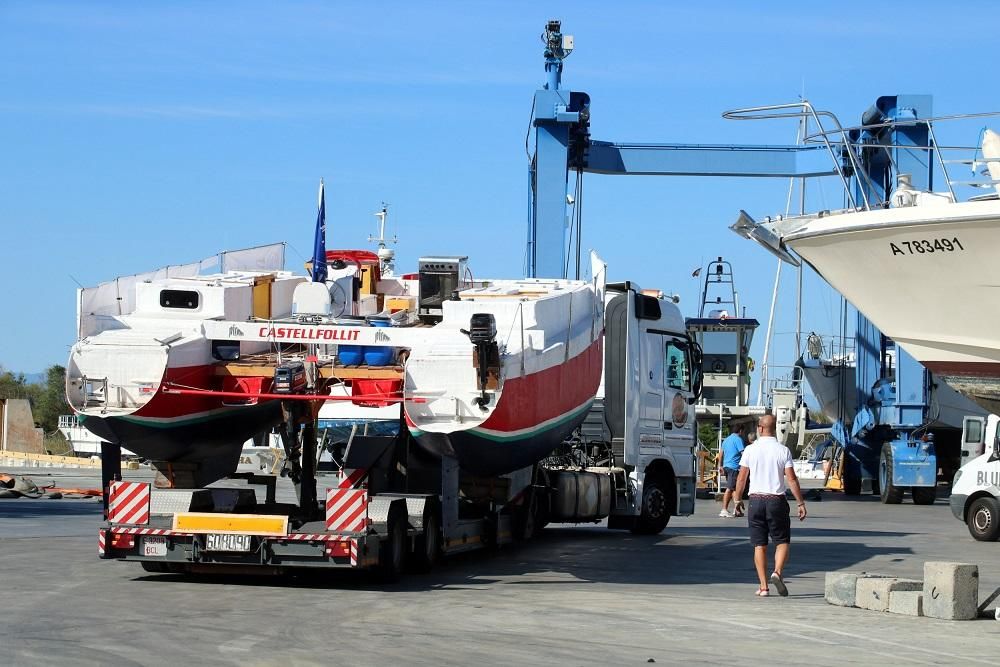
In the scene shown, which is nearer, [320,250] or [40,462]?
[320,250]

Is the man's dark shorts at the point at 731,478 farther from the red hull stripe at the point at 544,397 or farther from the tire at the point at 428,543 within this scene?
the tire at the point at 428,543

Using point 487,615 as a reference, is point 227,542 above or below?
above

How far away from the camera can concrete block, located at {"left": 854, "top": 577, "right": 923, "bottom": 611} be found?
12039 mm

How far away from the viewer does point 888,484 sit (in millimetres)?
32594

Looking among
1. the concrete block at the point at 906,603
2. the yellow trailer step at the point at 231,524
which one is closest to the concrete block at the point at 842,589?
the concrete block at the point at 906,603

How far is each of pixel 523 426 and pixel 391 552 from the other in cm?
177

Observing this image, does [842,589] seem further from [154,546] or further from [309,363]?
[154,546]

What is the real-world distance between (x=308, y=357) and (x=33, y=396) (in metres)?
93.6

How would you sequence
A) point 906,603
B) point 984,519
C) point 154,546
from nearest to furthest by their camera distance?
point 906,603
point 154,546
point 984,519

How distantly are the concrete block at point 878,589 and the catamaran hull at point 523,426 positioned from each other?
3.49m

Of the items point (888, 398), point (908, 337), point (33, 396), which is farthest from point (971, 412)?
point (33, 396)

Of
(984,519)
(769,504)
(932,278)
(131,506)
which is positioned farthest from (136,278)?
(984,519)

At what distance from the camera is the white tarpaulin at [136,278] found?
44.9 feet

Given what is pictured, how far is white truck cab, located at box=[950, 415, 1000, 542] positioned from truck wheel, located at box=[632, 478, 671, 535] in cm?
436
